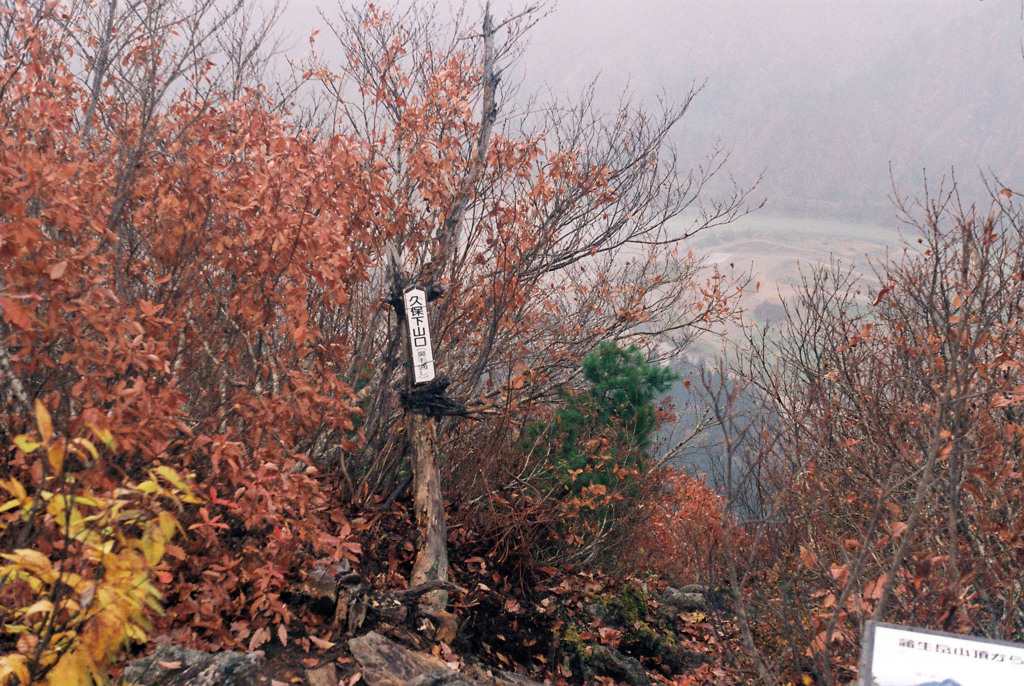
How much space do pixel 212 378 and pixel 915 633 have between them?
3.61 m

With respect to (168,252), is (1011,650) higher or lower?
lower

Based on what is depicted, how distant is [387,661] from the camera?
3635 millimetres

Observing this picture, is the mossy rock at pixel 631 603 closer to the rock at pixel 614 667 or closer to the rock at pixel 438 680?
the rock at pixel 614 667

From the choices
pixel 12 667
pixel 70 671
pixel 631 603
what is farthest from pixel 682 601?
pixel 12 667

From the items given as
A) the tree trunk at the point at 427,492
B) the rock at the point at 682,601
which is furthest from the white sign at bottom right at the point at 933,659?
the rock at the point at 682,601

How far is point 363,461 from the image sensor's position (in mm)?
5766

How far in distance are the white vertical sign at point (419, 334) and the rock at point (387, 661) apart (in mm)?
1729

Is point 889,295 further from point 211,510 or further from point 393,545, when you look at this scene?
point 211,510

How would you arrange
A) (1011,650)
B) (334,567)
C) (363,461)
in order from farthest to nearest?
(363,461)
(334,567)
(1011,650)

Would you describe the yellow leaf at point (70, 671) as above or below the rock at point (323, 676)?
above

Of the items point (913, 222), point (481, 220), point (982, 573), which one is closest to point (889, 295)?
point (913, 222)

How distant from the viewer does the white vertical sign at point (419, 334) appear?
15.3 feet

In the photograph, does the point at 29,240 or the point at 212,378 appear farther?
the point at 212,378

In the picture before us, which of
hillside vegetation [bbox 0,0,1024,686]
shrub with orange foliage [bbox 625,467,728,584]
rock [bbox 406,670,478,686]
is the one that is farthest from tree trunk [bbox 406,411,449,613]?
shrub with orange foliage [bbox 625,467,728,584]
